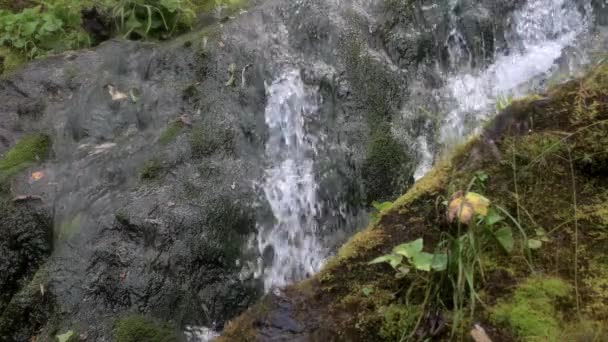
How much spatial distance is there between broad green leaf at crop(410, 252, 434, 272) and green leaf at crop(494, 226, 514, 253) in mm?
230

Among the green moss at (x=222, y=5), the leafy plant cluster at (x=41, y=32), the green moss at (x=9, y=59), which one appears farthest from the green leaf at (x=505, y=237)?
the green moss at (x=9, y=59)

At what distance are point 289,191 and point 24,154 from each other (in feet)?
7.44

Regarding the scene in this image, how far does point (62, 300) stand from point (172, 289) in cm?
69

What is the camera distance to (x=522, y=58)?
17.4ft

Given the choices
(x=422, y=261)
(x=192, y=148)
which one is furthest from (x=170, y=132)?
(x=422, y=261)

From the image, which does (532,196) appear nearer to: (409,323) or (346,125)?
(409,323)

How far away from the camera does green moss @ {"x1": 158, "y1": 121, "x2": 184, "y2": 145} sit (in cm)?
435

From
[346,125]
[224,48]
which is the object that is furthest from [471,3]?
[224,48]

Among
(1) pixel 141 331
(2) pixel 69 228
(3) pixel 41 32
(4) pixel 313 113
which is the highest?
(3) pixel 41 32

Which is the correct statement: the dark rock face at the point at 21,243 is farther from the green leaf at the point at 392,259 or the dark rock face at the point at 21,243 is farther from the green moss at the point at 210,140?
the green leaf at the point at 392,259

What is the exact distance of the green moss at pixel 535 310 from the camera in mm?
1473

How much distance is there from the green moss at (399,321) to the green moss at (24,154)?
373 cm

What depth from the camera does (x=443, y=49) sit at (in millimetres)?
5090

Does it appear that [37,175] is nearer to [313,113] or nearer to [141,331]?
[141,331]
